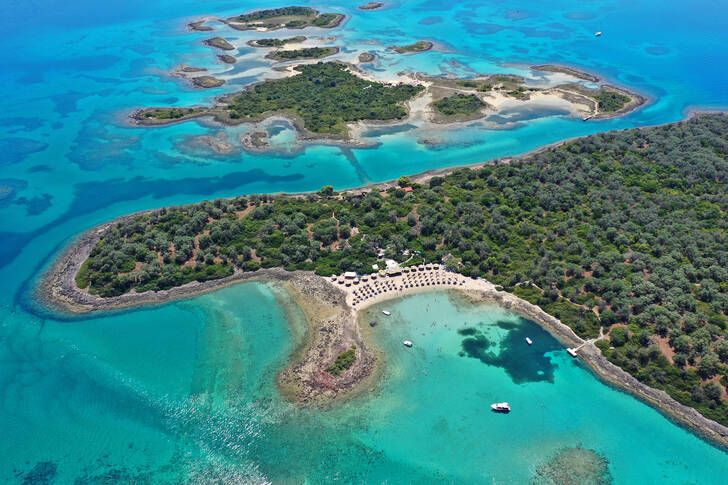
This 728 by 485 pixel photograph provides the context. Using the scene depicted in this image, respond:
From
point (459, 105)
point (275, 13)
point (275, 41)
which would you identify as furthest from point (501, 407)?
point (275, 13)

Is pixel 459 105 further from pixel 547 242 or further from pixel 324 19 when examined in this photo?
pixel 324 19

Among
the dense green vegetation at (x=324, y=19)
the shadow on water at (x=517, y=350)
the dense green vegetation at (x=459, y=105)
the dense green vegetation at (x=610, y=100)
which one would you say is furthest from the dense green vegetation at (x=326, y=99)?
the shadow on water at (x=517, y=350)

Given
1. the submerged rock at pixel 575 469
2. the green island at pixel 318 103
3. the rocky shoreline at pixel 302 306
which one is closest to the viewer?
the submerged rock at pixel 575 469

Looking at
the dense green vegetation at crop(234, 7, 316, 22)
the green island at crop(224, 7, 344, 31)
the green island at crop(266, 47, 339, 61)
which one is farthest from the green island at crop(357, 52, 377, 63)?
the dense green vegetation at crop(234, 7, 316, 22)

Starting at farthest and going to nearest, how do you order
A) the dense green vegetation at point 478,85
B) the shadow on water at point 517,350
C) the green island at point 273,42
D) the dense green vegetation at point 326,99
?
the green island at point 273,42, the dense green vegetation at point 478,85, the dense green vegetation at point 326,99, the shadow on water at point 517,350

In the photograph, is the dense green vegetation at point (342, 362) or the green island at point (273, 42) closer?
the dense green vegetation at point (342, 362)

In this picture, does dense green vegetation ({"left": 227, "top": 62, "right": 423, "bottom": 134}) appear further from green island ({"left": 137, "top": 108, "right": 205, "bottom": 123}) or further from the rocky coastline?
the rocky coastline

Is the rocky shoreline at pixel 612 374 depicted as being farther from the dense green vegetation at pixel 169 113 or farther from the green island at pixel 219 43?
the green island at pixel 219 43
